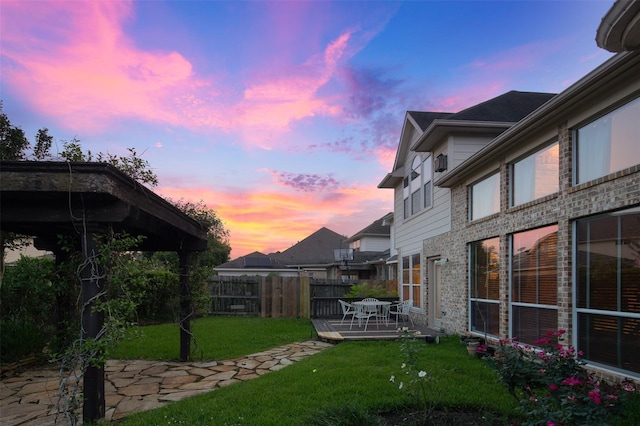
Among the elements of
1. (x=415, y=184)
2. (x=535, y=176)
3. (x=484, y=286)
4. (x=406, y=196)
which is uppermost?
(x=415, y=184)

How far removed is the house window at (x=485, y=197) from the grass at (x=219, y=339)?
5039 mm

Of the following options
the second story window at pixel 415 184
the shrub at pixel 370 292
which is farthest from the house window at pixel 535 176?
the shrub at pixel 370 292

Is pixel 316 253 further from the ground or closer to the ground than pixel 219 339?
further from the ground

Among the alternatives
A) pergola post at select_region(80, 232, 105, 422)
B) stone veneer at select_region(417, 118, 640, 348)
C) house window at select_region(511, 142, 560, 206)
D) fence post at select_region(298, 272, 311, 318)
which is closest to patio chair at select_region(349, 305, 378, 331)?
stone veneer at select_region(417, 118, 640, 348)

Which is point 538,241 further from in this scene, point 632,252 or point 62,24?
point 62,24

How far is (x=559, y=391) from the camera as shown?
3234 mm

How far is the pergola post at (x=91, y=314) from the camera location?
13.5 feet

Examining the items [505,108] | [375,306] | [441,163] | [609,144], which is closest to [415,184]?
[441,163]

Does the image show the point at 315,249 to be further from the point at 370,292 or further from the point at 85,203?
the point at 85,203

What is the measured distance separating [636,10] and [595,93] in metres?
2.47

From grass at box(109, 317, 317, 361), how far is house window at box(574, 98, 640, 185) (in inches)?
262

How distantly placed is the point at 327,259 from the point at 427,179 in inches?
897

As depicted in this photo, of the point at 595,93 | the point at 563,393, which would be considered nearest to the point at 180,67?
the point at 595,93

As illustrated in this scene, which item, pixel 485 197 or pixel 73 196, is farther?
pixel 485 197
